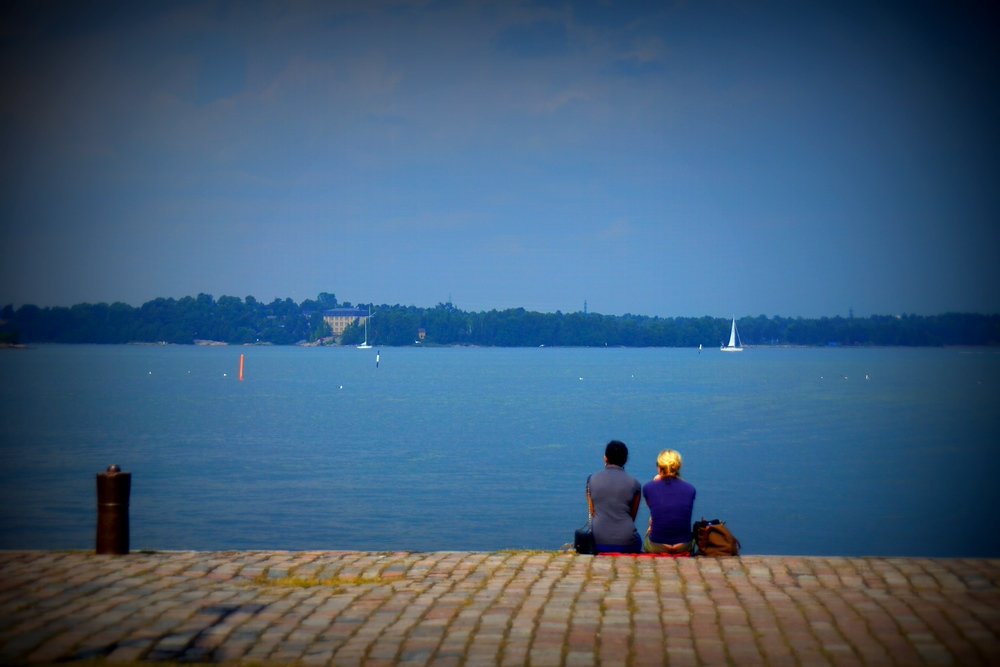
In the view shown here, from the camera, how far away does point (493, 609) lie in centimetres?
900

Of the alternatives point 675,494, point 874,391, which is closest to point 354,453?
point 675,494

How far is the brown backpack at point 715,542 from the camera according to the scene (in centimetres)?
1145

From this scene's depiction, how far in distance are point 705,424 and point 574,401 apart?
68.6 feet

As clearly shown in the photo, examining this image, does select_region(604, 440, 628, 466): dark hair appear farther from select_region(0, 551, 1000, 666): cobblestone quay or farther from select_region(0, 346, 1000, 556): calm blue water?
select_region(0, 346, 1000, 556): calm blue water

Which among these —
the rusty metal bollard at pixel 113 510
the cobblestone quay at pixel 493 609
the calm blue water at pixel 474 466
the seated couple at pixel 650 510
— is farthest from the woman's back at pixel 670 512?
the calm blue water at pixel 474 466

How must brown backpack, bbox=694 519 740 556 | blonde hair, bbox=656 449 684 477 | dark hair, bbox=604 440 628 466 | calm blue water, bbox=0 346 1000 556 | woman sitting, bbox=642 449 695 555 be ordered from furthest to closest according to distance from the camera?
calm blue water, bbox=0 346 1000 556 < dark hair, bbox=604 440 628 466 < blonde hair, bbox=656 449 684 477 < woman sitting, bbox=642 449 695 555 < brown backpack, bbox=694 519 740 556

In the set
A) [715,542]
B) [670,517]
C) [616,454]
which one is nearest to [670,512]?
[670,517]

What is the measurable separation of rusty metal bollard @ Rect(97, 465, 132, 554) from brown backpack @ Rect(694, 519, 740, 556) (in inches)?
236

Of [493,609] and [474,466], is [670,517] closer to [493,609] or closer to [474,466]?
[493,609]

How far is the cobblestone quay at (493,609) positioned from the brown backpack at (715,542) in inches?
16.3

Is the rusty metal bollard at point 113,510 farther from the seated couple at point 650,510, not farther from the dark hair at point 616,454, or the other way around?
the dark hair at point 616,454

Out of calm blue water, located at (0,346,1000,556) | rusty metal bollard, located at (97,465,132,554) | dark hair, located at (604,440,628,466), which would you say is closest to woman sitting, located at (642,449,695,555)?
dark hair, located at (604,440,628,466)

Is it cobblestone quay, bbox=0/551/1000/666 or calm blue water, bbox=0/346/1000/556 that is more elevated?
cobblestone quay, bbox=0/551/1000/666

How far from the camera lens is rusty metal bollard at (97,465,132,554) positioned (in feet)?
37.0
